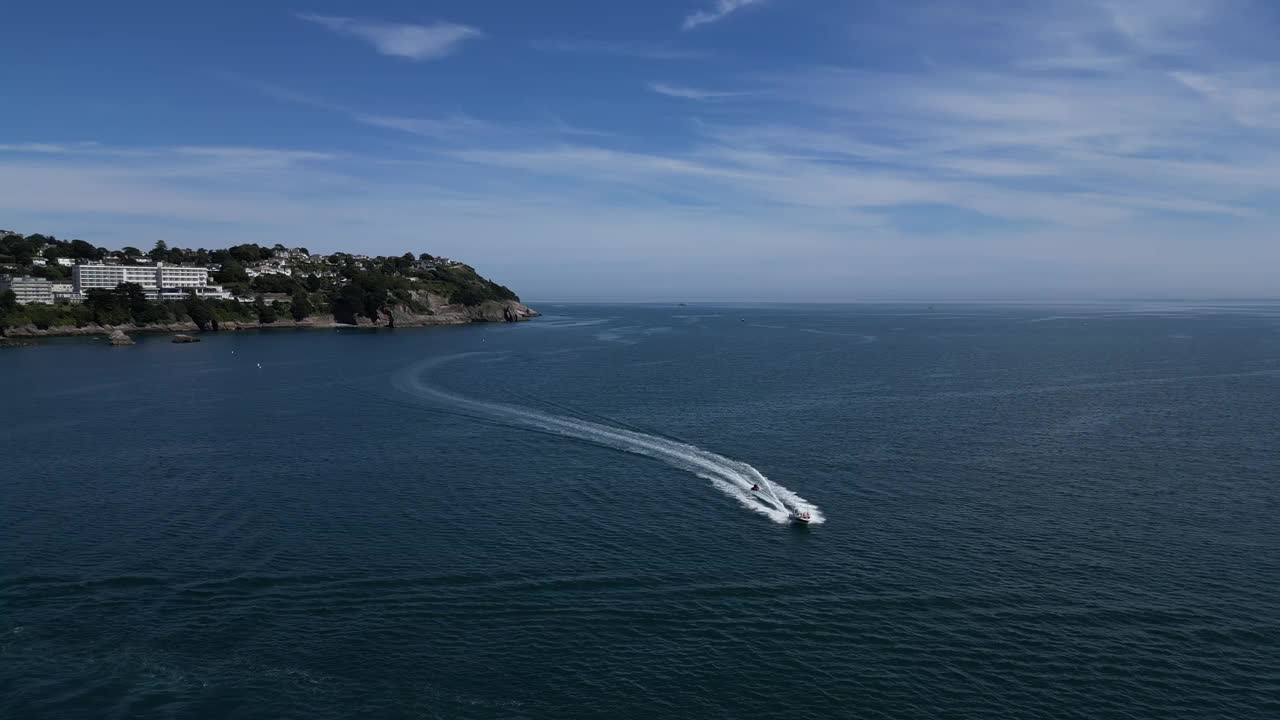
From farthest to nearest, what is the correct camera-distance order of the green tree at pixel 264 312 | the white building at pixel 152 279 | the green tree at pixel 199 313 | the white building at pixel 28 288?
the white building at pixel 152 279 → the green tree at pixel 264 312 → the green tree at pixel 199 313 → the white building at pixel 28 288

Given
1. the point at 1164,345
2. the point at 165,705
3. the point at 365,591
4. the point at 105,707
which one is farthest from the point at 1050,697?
the point at 1164,345

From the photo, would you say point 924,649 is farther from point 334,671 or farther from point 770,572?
point 334,671

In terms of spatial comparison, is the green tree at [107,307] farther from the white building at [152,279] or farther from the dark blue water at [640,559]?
the dark blue water at [640,559]

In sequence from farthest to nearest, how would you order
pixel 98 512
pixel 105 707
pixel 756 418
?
1. pixel 756 418
2. pixel 98 512
3. pixel 105 707

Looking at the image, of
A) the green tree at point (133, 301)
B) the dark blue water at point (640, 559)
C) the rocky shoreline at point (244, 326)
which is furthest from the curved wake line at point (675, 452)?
the green tree at point (133, 301)

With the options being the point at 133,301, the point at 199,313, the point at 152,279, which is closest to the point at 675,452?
the point at 199,313

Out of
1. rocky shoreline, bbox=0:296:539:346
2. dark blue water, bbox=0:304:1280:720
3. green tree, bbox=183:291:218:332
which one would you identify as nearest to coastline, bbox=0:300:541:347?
rocky shoreline, bbox=0:296:539:346

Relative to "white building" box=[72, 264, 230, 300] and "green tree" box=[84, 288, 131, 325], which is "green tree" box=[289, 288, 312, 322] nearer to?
"white building" box=[72, 264, 230, 300]
